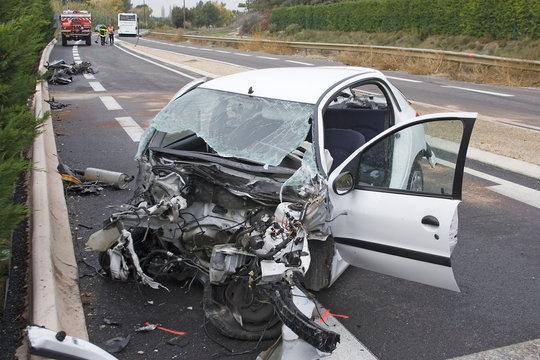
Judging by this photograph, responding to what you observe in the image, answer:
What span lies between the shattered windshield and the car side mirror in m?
Result: 0.51

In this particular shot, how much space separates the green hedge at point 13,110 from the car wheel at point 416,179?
8.79 feet

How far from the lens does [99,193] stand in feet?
22.0

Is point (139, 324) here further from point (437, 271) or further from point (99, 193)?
point (99, 193)

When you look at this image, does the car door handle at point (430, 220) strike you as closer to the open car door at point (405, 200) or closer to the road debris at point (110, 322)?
the open car door at point (405, 200)

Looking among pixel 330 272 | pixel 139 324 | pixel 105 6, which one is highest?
pixel 105 6

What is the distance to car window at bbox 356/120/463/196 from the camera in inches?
151

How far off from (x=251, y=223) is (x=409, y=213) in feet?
3.75

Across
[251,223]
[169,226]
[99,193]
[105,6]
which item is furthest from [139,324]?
[105,6]

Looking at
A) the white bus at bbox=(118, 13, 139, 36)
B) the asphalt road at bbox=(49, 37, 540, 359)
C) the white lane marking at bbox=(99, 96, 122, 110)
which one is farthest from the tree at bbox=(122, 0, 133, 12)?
the asphalt road at bbox=(49, 37, 540, 359)

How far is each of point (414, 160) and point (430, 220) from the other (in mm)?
706

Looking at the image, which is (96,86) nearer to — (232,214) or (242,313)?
(232,214)

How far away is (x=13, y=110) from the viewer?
5230 millimetres

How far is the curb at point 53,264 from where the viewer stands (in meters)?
3.59

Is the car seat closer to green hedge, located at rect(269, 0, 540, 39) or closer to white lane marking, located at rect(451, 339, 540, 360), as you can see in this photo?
white lane marking, located at rect(451, 339, 540, 360)
